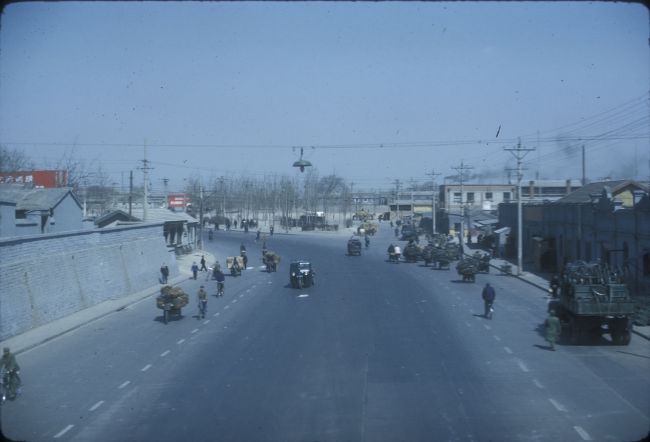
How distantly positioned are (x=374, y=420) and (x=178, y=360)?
706 centimetres

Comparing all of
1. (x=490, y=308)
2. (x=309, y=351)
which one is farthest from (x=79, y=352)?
(x=490, y=308)

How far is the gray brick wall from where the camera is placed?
21.4m

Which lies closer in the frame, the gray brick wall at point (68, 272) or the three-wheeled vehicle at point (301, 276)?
the gray brick wall at point (68, 272)

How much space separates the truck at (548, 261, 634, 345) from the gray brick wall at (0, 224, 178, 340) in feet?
53.2

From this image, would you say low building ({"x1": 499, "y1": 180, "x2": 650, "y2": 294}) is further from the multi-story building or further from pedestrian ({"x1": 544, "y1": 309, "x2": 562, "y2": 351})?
the multi-story building

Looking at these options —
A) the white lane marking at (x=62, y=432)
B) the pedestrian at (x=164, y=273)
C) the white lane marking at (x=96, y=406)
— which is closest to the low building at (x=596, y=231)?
the white lane marking at (x=96, y=406)

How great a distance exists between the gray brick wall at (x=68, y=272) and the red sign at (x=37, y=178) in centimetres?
1835

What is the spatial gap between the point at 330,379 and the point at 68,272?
15.1 m

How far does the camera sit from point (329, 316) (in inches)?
961

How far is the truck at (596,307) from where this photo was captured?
18750 millimetres

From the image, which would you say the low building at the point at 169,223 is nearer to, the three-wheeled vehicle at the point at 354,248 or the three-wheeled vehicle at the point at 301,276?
the three-wheeled vehicle at the point at 354,248

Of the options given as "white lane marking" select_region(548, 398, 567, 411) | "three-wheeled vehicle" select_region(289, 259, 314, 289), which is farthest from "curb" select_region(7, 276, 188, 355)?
"white lane marking" select_region(548, 398, 567, 411)

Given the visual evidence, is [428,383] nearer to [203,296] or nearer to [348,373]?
[348,373]

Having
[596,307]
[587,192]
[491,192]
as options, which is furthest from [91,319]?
[491,192]
